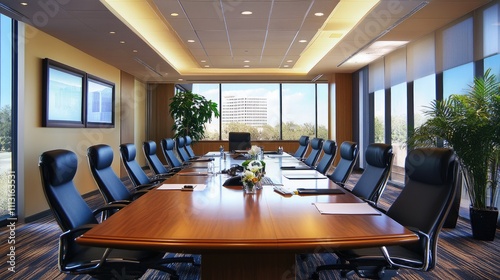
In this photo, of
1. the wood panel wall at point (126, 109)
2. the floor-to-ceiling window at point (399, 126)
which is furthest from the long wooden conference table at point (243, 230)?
the wood panel wall at point (126, 109)

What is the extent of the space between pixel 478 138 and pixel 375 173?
144 centimetres

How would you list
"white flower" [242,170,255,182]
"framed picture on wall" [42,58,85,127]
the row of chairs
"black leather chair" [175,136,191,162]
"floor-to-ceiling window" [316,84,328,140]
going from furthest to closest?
"floor-to-ceiling window" [316,84,328,140], "black leather chair" [175,136,191,162], "framed picture on wall" [42,58,85,127], the row of chairs, "white flower" [242,170,255,182]

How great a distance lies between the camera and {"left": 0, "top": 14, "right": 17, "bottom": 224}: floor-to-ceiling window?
4.04m

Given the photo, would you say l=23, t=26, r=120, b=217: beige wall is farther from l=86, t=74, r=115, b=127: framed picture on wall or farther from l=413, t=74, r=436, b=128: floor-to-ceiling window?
l=413, t=74, r=436, b=128: floor-to-ceiling window

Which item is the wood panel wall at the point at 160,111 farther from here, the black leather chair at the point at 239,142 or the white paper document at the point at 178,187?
the white paper document at the point at 178,187

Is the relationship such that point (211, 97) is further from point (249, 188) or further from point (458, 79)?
point (249, 188)

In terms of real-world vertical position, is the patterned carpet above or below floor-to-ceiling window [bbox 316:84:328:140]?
below

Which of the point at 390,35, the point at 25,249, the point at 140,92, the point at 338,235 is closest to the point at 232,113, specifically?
the point at 140,92

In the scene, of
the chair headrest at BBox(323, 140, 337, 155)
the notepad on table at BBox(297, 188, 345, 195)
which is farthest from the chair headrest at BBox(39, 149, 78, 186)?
the chair headrest at BBox(323, 140, 337, 155)

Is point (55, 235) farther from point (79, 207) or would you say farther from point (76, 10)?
point (76, 10)

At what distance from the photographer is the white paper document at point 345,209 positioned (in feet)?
5.70

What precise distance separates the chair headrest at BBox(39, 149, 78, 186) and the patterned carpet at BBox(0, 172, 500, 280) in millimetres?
1107

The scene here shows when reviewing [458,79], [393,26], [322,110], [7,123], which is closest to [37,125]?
[7,123]

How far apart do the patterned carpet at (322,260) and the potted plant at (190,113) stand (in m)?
5.54
